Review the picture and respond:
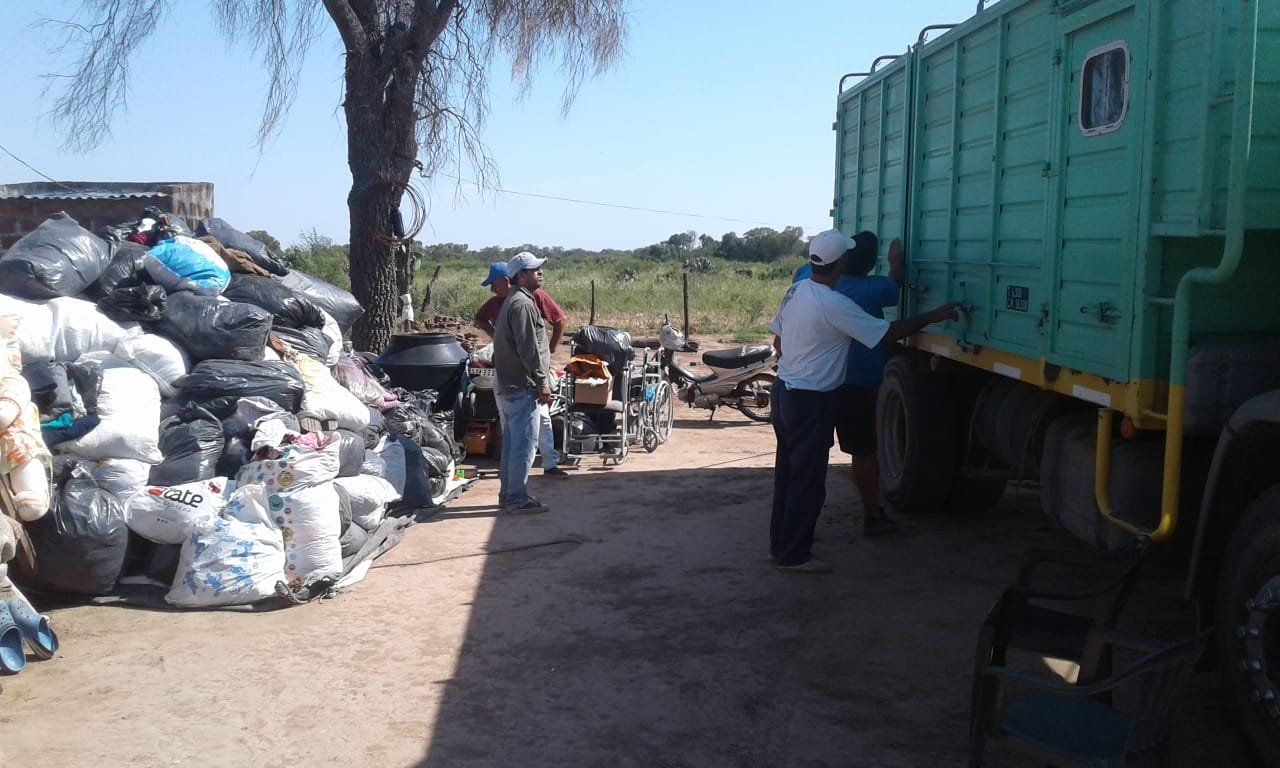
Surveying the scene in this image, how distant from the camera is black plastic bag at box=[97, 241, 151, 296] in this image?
6445 mm

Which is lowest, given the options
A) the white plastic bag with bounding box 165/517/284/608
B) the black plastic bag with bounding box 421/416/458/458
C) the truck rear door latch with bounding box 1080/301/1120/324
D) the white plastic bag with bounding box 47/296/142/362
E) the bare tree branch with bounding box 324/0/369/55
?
the white plastic bag with bounding box 165/517/284/608

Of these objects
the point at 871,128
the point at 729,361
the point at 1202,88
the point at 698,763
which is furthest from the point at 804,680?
the point at 729,361

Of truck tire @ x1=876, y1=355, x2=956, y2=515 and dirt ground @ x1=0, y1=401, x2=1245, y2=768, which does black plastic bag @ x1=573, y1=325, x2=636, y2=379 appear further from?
truck tire @ x1=876, y1=355, x2=956, y2=515

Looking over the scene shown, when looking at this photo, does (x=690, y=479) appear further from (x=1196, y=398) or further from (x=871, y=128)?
(x=1196, y=398)

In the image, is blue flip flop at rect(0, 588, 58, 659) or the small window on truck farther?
blue flip flop at rect(0, 588, 58, 659)

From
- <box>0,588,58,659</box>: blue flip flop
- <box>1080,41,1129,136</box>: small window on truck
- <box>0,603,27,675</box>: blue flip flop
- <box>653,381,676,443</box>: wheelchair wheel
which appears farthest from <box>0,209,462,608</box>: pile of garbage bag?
<box>1080,41,1129,136</box>: small window on truck

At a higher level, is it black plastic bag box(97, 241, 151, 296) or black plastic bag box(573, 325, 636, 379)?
black plastic bag box(97, 241, 151, 296)

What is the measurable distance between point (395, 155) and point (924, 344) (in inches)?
232

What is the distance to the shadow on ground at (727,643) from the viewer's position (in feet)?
13.0

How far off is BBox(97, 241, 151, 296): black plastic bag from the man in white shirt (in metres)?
3.73

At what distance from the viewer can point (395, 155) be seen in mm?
10672

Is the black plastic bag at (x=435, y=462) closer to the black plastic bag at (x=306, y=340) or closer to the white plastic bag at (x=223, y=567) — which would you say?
the black plastic bag at (x=306, y=340)

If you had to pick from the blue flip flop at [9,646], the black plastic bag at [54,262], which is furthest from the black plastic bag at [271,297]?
the blue flip flop at [9,646]

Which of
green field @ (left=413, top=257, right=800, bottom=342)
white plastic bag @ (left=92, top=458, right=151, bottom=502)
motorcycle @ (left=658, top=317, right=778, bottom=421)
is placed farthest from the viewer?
green field @ (left=413, top=257, right=800, bottom=342)
